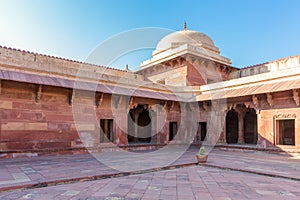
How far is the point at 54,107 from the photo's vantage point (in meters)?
9.75

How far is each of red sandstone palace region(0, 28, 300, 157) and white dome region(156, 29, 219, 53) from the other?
180 centimetres

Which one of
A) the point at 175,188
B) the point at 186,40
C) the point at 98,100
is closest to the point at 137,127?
the point at 98,100

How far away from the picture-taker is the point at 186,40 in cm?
1988

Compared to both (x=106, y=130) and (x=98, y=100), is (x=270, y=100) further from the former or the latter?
(x=106, y=130)

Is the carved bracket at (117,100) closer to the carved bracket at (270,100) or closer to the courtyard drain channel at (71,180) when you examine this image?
the courtyard drain channel at (71,180)

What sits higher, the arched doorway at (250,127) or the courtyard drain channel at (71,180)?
the arched doorway at (250,127)

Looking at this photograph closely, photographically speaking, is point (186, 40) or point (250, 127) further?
point (186, 40)

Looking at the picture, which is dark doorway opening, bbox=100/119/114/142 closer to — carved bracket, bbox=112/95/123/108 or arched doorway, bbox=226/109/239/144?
carved bracket, bbox=112/95/123/108

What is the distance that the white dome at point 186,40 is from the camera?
19.8 metres

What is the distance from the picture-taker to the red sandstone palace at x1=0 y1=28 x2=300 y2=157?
897 cm

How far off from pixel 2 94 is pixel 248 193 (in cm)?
880

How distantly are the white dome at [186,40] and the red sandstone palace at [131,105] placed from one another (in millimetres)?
1804

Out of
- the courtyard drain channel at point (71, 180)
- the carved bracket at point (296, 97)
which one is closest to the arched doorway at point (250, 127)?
the carved bracket at point (296, 97)

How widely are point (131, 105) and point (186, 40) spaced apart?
406 inches
